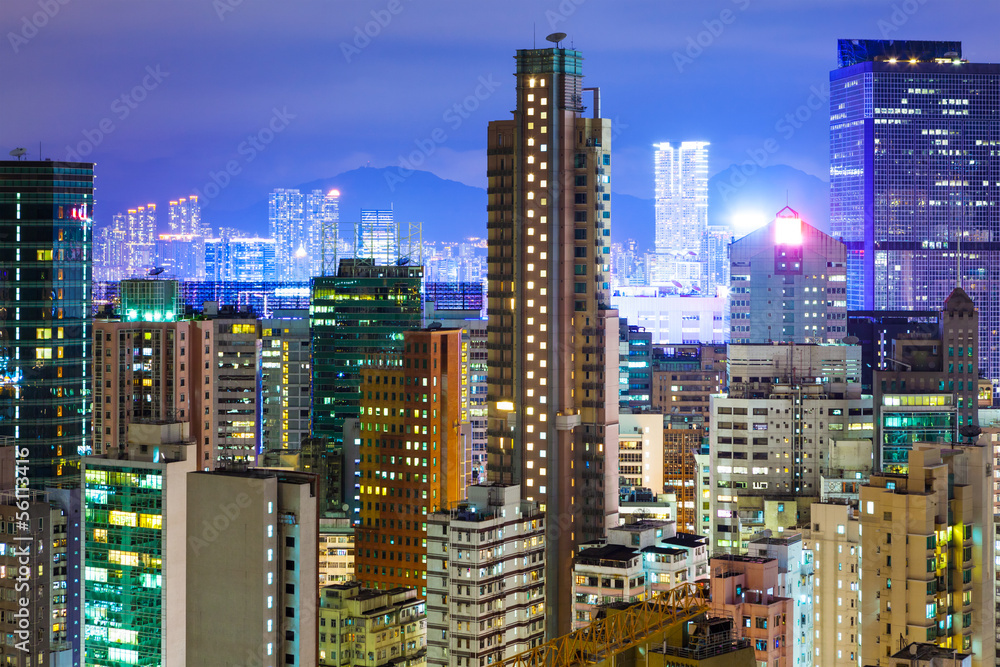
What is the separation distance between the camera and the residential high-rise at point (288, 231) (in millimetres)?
182125

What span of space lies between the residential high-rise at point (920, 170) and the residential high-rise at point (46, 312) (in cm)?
10281

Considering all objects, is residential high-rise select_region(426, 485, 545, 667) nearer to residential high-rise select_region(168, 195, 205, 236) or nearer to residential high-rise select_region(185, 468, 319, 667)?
residential high-rise select_region(185, 468, 319, 667)

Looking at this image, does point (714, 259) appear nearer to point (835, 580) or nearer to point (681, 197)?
point (681, 197)

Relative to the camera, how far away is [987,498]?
44312 mm

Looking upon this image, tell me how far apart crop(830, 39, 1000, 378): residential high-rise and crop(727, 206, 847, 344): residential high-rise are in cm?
3132

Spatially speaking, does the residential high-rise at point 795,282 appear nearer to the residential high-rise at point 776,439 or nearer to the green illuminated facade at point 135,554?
the residential high-rise at point 776,439

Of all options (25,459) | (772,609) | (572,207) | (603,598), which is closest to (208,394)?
(25,459)

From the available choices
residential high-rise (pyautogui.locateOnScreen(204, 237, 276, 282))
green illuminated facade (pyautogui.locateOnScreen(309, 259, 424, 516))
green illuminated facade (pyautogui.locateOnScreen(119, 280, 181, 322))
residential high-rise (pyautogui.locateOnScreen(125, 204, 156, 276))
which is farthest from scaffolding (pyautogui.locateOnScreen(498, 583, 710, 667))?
residential high-rise (pyautogui.locateOnScreen(204, 237, 276, 282))

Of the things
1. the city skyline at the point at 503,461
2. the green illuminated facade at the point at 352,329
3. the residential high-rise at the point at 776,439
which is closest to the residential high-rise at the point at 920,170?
the city skyline at the point at 503,461

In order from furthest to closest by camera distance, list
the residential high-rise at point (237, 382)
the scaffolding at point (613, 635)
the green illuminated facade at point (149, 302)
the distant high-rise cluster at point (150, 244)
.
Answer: the distant high-rise cluster at point (150, 244) → the residential high-rise at point (237, 382) → the green illuminated facade at point (149, 302) → the scaffolding at point (613, 635)

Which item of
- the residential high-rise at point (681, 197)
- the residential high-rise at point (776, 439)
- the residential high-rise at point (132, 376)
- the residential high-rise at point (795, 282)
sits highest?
the residential high-rise at point (681, 197)

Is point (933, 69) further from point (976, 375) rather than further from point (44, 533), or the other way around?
point (44, 533)

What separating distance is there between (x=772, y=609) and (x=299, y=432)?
221 ft

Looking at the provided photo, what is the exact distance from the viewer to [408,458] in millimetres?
74062
